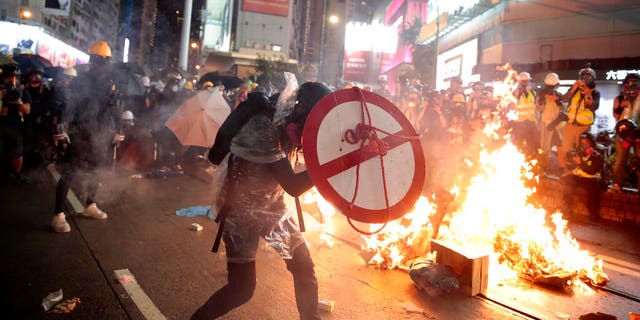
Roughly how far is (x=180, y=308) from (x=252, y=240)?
1.59 meters

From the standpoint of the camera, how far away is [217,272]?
4.44m

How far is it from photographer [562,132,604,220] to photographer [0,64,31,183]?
10.7 m

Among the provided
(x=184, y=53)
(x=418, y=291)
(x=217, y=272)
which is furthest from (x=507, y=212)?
(x=184, y=53)

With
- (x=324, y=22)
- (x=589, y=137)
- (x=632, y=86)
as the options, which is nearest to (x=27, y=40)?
(x=589, y=137)

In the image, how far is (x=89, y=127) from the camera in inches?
226

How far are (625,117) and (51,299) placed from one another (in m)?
10.2

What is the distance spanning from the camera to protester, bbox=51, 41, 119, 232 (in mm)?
5387

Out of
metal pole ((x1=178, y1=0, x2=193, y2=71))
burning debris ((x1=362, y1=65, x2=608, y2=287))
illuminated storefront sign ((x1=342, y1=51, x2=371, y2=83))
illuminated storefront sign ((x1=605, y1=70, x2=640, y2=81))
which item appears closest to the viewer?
burning debris ((x1=362, y1=65, x2=608, y2=287))

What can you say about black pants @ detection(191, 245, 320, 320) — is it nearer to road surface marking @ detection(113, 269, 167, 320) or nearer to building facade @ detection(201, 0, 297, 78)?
road surface marking @ detection(113, 269, 167, 320)

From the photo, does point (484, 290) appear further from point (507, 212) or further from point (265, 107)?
point (265, 107)

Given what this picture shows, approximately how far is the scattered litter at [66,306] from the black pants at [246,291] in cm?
170

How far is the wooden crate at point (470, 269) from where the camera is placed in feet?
13.8

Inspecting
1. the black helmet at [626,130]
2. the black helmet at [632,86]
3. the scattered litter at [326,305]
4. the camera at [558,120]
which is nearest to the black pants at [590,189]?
the black helmet at [626,130]

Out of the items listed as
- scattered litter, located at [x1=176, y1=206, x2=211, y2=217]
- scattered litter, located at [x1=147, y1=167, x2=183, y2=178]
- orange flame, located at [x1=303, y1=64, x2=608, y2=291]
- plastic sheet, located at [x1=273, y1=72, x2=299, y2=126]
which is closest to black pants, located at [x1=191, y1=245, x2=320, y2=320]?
plastic sheet, located at [x1=273, y1=72, x2=299, y2=126]
